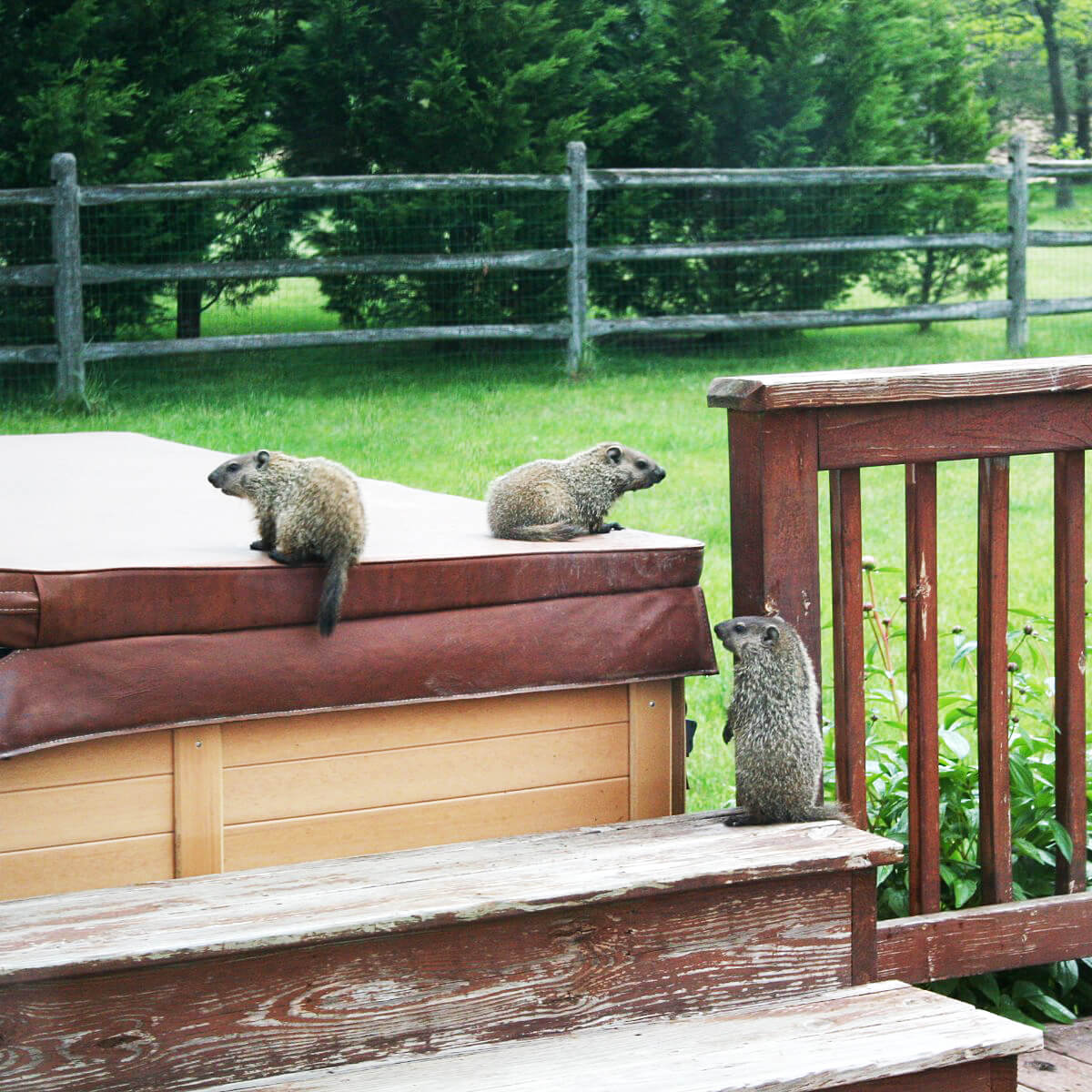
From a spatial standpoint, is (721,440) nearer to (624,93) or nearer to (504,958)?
(624,93)

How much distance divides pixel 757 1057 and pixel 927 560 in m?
1.07

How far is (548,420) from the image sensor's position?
32.6 feet

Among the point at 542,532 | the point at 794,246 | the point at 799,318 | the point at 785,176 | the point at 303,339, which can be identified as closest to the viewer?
the point at 542,532

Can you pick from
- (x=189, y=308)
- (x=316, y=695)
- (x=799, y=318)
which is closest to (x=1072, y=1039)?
(x=316, y=695)

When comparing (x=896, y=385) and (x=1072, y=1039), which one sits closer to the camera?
(x=896, y=385)

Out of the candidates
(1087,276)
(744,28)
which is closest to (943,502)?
(744,28)

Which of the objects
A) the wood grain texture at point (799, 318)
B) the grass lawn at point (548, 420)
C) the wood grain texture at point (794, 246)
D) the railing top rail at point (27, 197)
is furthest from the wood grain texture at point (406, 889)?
the wood grain texture at point (794, 246)

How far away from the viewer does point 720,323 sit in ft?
40.8

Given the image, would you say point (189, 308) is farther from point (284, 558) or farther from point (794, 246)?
point (284, 558)

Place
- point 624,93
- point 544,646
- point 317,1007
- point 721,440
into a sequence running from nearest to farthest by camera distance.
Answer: point 317,1007, point 544,646, point 721,440, point 624,93

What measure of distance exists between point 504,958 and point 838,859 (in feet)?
2.00

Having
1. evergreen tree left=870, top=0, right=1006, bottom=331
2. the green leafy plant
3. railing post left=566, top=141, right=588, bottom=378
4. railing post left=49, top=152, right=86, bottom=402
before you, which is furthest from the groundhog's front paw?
evergreen tree left=870, top=0, right=1006, bottom=331

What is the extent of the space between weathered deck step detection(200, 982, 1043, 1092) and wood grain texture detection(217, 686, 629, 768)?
2.06 ft

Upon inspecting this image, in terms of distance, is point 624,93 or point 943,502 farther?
point 624,93
